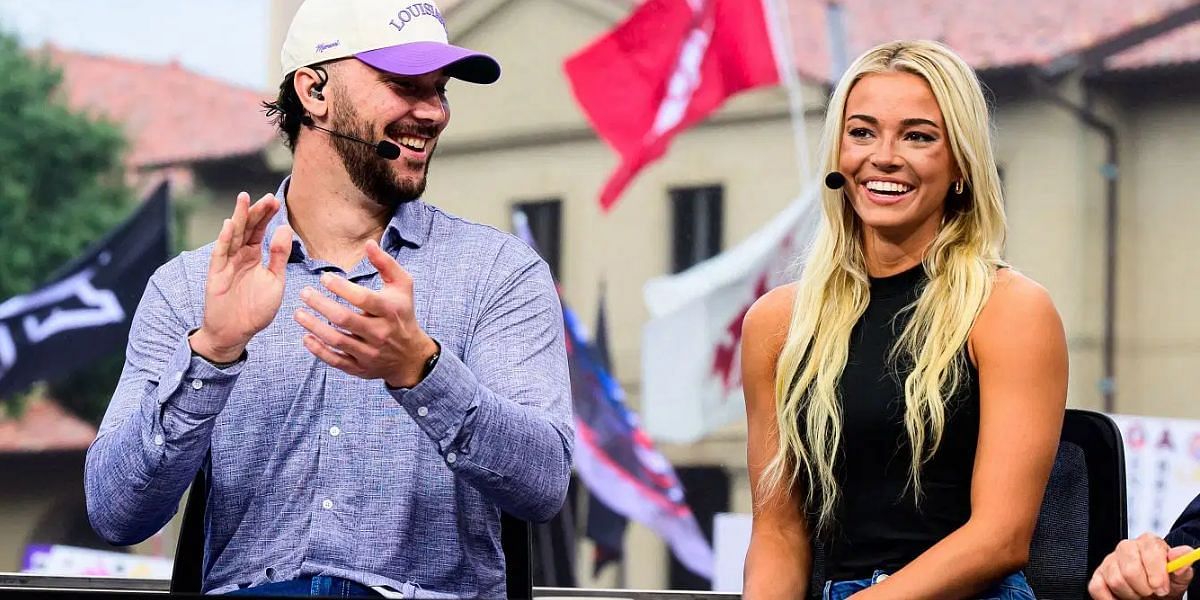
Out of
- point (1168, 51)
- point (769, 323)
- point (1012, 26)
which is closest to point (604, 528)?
point (1012, 26)

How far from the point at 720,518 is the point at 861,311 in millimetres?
3563

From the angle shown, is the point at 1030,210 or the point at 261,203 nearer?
the point at 261,203

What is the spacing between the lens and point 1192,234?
543 centimetres

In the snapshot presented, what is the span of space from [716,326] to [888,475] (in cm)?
386

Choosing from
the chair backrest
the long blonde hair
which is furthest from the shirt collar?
the chair backrest

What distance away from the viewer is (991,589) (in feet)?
5.77

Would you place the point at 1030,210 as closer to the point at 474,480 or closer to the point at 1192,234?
the point at 1192,234

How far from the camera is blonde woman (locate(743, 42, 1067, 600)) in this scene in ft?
5.76

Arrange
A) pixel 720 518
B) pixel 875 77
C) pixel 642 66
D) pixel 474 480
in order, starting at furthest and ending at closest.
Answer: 1. pixel 642 66
2. pixel 720 518
3. pixel 875 77
4. pixel 474 480

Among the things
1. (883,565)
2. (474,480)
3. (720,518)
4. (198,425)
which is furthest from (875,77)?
(720,518)

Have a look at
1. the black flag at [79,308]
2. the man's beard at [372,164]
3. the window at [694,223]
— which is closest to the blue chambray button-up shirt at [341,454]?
the man's beard at [372,164]

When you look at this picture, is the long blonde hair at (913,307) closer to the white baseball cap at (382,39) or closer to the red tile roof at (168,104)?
the white baseball cap at (382,39)

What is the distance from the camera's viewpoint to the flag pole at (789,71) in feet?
18.5

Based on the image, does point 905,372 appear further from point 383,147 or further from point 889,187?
point 383,147
